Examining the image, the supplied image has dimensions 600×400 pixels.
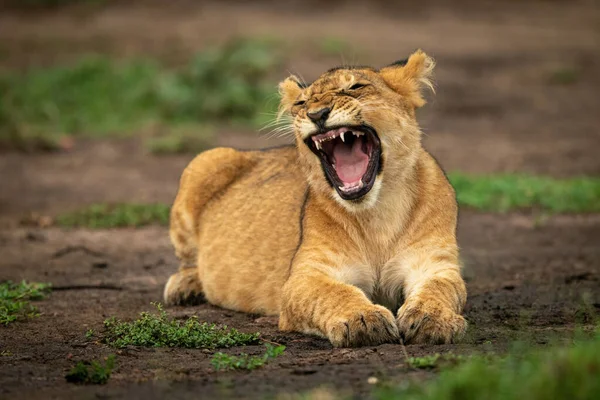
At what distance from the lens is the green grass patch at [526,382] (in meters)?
3.55

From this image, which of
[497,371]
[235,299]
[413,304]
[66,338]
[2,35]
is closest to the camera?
[497,371]

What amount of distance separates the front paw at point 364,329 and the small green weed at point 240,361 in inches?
13.5

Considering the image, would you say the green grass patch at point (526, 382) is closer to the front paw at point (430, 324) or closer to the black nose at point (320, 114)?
the front paw at point (430, 324)

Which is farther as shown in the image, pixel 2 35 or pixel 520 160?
pixel 2 35

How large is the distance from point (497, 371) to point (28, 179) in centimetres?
913

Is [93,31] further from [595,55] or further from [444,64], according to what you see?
[595,55]

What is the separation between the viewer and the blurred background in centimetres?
1280

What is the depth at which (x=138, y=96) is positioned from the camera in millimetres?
15797

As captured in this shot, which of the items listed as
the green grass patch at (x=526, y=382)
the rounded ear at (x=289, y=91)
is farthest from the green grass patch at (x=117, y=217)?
the green grass patch at (x=526, y=382)

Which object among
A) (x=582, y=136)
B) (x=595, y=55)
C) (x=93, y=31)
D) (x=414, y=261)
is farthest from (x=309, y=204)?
(x=93, y=31)

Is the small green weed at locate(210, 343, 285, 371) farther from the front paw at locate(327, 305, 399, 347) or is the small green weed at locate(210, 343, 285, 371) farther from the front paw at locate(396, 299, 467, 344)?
the front paw at locate(396, 299, 467, 344)

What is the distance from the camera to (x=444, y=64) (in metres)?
18.4

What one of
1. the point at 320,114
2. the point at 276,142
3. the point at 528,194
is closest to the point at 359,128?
the point at 320,114

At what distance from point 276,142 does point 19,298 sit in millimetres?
7489
